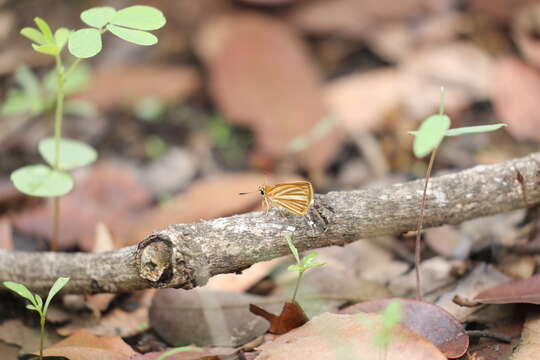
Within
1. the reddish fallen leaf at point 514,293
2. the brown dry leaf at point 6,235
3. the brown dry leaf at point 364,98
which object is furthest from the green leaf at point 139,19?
the brown dry leaf at point 364,98

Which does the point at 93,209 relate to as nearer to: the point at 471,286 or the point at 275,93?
the point at 275,93

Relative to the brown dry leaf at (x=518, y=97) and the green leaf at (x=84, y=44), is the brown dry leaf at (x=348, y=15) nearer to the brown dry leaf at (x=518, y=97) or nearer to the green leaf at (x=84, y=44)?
the brown dry leaf at (x=518, y=97)

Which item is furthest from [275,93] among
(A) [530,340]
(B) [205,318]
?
(A) [530,340]

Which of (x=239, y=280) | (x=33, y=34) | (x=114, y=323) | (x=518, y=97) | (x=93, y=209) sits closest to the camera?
(x=33, y=34)

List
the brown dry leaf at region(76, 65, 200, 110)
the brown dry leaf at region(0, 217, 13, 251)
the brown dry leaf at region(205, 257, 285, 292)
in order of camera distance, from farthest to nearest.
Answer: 1. the brown dry leaf at region(76, 65, 200, 110)
2. the brown dry leaf at region(0, 217, 13, 251)
3. the brown dry leaf at region(205, 257, 285, 292)

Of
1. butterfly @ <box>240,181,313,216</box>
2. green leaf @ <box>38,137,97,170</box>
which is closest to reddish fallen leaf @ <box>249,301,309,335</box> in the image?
butterfly @ <box>240,181,313,216</box>

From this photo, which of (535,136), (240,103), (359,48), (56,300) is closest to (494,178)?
(56,300)

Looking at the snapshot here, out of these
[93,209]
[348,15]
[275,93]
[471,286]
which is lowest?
[93,209]

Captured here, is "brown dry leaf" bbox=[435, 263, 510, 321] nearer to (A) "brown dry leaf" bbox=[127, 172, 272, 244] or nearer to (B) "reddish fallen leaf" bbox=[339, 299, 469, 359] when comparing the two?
(B) "reddish fallen leaf" bbox=[339, 299, 469, 359]
